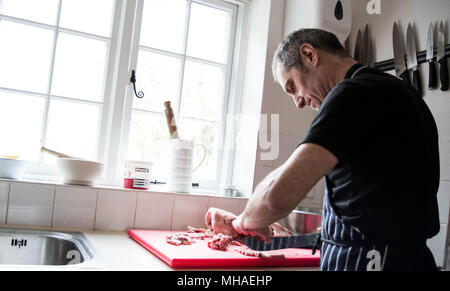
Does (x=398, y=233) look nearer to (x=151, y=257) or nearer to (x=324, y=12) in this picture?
(x=151, y=257)

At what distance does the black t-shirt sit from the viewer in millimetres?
714

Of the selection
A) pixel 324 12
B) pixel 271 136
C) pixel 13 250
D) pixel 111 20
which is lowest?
pixel 13 250

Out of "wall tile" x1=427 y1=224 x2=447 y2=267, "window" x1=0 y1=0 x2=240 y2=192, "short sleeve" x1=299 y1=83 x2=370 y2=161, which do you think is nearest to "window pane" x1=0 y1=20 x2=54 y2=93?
"window" x1=0 y1=0 x2=240 y2=192

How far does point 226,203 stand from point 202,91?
510mm

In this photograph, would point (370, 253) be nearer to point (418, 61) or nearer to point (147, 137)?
point (418, 61)

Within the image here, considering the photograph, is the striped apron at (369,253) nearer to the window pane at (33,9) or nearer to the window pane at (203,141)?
the window pane at (203,141)

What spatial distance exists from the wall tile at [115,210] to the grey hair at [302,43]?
0.72 metres

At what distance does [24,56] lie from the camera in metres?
1.40

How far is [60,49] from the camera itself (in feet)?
4.75

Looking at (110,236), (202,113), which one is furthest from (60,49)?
(110,236)

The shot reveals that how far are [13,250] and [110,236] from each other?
271mm

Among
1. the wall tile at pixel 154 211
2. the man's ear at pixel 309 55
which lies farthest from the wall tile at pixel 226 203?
the man's ear at pixel 309 55

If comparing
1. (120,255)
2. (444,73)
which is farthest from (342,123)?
(444,73)

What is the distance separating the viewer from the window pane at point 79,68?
1448 millimetres
